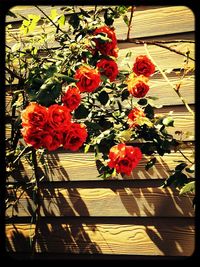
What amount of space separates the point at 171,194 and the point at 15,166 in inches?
46.7

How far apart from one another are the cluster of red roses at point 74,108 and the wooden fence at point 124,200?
1.68ft

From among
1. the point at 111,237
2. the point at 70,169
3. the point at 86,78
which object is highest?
the point at 86,78

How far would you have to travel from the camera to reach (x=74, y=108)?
138 centimetres

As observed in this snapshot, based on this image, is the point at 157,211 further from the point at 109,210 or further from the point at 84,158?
the point at 84,158

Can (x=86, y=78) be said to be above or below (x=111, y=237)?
above

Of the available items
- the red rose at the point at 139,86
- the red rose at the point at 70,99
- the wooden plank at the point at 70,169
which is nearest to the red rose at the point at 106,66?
the red rose at the point at 139,86

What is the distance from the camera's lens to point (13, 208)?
8.05 ft

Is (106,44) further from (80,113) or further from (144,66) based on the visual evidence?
(80,113)

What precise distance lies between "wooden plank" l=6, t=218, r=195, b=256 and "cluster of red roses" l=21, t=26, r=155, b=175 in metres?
0.84

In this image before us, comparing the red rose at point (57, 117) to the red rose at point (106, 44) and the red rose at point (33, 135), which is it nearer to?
the red rose at point (33, 135)

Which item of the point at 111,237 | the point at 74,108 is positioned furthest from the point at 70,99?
the point at 111,237

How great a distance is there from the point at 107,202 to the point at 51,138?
1091mm

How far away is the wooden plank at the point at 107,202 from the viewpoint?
2078mm

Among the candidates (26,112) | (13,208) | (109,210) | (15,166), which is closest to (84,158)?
(109,210)
